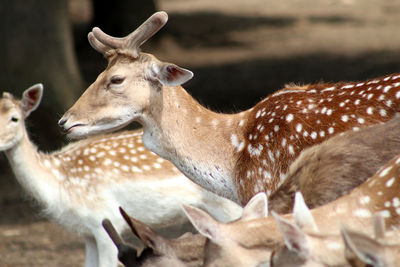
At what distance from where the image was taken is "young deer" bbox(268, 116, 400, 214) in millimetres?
4062

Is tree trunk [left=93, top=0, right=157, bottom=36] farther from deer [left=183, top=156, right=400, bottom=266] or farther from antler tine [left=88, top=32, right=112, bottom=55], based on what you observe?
deer [left=183, top=156, right=400, bottom=266]

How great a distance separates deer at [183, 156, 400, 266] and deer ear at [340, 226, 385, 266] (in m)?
0.47

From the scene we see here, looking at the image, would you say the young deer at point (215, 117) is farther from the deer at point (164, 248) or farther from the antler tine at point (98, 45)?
the deer at point (164, 248)

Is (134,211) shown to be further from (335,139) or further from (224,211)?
(335,139)

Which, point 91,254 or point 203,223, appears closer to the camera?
point 203,223

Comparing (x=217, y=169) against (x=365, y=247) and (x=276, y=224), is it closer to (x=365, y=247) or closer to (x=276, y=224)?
(x=276, y=224)

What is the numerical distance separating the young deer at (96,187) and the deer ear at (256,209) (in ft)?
8.04

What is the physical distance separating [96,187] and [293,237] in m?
3.44

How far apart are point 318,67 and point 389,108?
827 cm

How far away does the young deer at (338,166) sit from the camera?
13.3 ft

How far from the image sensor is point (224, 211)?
6.45m

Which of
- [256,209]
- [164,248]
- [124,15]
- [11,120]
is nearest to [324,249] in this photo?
[256,209]

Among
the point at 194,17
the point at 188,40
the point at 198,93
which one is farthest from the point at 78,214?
the point at 194,17

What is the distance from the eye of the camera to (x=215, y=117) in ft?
18.3
